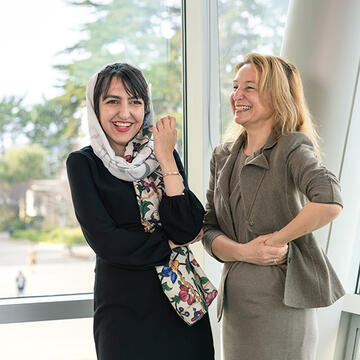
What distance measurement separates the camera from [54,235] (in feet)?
7.14

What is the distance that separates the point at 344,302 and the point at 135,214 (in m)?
1.15

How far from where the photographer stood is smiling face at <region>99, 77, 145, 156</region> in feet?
5.04

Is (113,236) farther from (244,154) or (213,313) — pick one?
(213,313)

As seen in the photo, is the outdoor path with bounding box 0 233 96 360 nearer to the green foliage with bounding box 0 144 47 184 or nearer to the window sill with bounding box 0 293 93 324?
the window sill with bounding box 0 293 93 324

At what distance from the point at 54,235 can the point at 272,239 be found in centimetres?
110

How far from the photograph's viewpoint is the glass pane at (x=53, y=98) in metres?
2.04

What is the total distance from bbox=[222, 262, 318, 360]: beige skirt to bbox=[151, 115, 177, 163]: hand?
0.45 meters

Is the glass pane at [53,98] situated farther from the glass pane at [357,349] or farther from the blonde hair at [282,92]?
the glass pane at [357,349]

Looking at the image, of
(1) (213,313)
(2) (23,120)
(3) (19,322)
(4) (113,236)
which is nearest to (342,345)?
(1) (213,313)

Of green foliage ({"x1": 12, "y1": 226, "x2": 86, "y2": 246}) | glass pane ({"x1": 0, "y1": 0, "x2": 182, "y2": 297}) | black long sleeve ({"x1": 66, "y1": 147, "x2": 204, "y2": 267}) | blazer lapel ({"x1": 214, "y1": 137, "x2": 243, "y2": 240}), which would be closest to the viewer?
black long sleeve ({"x1": 66, "y1": 147, "x2": 204, "y2": 267})

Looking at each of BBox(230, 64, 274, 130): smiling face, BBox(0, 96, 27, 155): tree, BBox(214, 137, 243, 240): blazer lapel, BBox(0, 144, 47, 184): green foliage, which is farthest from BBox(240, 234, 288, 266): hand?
BBox(0, 96, 27, 155): tree

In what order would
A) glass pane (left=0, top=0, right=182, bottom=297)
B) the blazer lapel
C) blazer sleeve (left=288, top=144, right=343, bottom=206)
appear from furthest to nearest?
glass pane (left=0, top=0, right=182, bottom=297)
the blazer lapel
blazer sleeve (left=288, top=144, right=343, bottom=206)

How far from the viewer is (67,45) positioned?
2059 mm

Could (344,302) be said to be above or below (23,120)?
below
